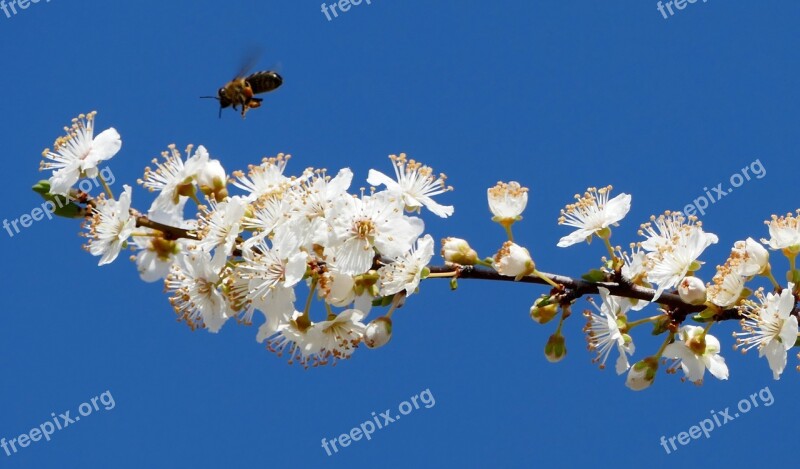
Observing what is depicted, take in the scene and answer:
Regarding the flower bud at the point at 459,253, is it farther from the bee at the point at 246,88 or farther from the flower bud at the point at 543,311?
the bee at the point at 246,88

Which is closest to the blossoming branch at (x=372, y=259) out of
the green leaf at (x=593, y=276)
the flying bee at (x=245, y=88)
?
the green leaf at (x=593, y=276)

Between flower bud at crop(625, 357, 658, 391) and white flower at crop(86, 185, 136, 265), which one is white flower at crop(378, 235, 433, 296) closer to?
flower bud at crop(625, 357, 658, 391)

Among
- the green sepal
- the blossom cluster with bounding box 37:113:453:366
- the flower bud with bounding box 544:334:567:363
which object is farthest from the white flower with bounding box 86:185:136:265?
the flower bud with bounding box 544:334:567:363

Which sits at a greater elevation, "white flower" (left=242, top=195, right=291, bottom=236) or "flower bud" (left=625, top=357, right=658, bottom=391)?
"white flower" (left=242, top=195, right=291, bottom=236)

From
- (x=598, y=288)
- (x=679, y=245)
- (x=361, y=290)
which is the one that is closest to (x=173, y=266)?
(x=361, y=290)

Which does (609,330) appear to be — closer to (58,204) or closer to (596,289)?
(596,289)

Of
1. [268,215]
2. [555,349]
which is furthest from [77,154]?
[555,349]
